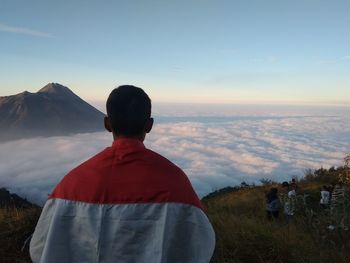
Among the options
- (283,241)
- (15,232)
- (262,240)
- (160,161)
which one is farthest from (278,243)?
(160,161)

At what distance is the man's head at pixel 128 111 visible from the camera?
7.89ft

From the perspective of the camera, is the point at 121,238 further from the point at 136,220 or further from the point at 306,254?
the point at 306,254

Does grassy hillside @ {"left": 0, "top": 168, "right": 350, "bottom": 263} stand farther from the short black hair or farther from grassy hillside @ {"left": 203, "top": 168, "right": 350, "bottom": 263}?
the short black hair

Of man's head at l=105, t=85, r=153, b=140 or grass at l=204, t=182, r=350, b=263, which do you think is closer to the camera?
man's head at l=105, t=85, r=153, b=140

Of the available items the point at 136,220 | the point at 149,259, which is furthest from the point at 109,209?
the point at 149,259

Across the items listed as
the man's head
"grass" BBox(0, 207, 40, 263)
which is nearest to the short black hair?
the man's head

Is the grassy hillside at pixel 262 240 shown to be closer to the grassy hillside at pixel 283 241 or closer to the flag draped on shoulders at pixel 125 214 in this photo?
the grassy hillside at pixel 283 241

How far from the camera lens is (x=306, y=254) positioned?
245 inches

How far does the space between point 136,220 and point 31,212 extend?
20.0ft

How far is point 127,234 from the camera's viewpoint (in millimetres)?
2191

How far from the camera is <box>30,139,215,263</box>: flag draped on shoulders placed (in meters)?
2.19

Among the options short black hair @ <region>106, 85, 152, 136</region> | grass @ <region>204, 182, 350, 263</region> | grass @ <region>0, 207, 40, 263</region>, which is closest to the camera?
short black hair @ <region>106, 85, 152, 136</region>

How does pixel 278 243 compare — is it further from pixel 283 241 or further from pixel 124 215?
pixel 124 215

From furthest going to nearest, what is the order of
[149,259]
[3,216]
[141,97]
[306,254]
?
[3,216] → [306,254] → [141,97] → [149,259]
